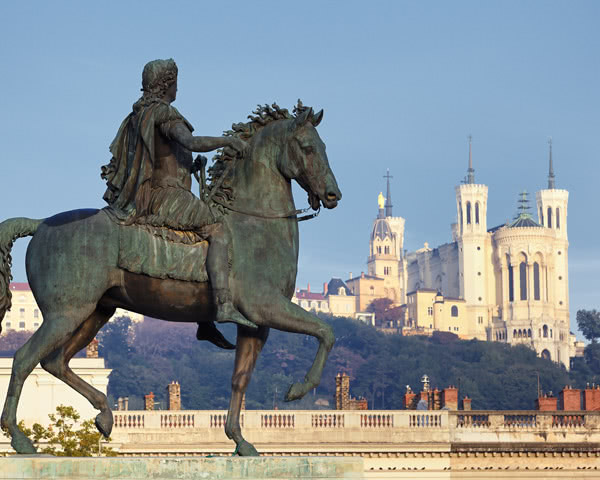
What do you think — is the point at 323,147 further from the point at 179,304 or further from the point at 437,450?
the point at 437,450

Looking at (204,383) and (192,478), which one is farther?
(204,383)

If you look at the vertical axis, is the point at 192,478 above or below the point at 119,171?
below

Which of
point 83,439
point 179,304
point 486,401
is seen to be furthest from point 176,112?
point 486,401


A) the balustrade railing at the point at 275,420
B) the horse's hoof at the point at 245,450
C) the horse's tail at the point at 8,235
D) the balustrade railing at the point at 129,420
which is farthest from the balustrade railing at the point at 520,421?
the horse's tail at the point at 8,235

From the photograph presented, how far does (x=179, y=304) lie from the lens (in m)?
12.6

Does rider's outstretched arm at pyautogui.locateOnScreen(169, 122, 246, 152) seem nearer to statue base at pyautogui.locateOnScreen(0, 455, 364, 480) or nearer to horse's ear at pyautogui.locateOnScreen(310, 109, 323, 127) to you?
horse's ear at pyautogui.locateOnScreen(310, 109, 323, 127)

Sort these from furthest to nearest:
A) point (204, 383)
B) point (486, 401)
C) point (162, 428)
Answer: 1. point (204, 383)
2. point (486, 401)
3. point (162, 428)

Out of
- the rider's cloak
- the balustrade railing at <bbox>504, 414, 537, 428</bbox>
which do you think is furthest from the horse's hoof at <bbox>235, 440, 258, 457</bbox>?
the balustrade railing at <bbox>504, 414, 537, 428</bbox>

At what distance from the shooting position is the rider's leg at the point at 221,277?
12.3 metres

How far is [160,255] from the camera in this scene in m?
12.5

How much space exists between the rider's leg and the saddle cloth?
0.11 m

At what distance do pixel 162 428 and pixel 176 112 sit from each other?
3439 centimetres

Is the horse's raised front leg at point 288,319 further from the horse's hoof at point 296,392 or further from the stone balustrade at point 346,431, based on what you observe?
the stone balustrade at point 346,431

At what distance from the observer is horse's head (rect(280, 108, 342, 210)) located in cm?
1277
